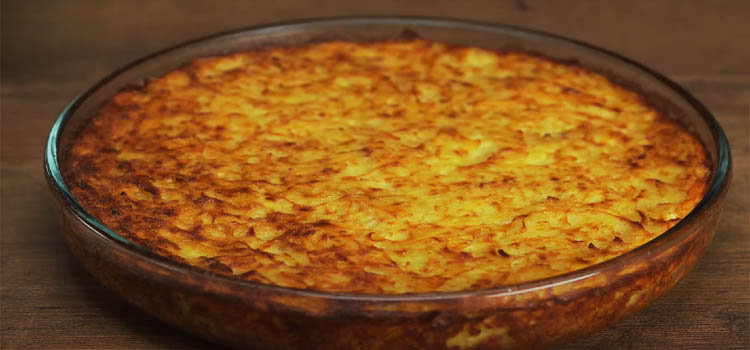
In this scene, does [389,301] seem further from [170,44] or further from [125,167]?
[170,44]

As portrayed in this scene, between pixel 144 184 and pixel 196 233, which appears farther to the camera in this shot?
pixel 144 184

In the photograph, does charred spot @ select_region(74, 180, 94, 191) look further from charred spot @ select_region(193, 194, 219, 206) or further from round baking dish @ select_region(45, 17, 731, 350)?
charred spot @ select_region(193, 194, 219, 206)

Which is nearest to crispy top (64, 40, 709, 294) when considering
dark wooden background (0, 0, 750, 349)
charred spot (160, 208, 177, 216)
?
charred spot (160, 208, 177, 216)

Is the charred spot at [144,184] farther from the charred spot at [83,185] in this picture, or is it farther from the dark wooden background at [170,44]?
the dark wooden background at [170,44]

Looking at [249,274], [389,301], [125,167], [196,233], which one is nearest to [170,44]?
[125,167]

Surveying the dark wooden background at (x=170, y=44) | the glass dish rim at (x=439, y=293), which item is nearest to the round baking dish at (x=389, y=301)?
the glass dish rim at (x=439, y=293)

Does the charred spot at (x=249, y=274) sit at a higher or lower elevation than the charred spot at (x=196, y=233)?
lower
